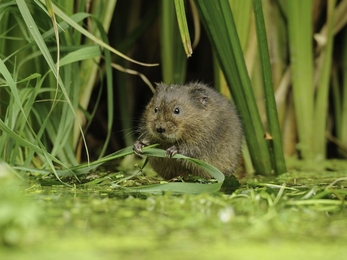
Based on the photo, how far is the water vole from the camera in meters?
3.50

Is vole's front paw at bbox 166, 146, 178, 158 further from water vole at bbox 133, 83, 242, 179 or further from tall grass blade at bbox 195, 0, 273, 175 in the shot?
tall grass blade at bbox 195, 0, 273, 175

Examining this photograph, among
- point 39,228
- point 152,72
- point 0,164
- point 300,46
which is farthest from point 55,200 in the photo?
point 152,72

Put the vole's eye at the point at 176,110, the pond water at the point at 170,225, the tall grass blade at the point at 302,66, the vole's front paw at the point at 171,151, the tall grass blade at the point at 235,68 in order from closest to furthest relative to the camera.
→ 1. the pond water at the point at 170,225
2. the vole's front paw at the point at 171,151
3. the tall grass blade at the point at 235,68
4. the vole's eye at the point at 176,110
5. the tall grass blade at the point at 302,66

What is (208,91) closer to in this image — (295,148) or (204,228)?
(295,148)

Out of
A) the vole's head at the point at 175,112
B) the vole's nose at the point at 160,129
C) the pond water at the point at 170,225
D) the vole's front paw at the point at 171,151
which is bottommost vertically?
the pond water at the point at 170,225

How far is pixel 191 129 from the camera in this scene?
355 centimetres

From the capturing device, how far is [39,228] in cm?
197

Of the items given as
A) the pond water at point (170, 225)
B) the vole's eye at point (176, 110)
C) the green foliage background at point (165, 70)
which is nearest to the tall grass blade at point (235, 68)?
the green foliage background at point (165, 70)

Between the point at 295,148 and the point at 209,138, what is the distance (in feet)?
4.94

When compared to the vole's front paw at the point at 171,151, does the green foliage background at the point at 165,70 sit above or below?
above

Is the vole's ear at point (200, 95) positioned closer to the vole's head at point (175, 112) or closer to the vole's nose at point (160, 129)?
the vole's head at point (175, 112)

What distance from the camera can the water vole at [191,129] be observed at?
11.5 ft

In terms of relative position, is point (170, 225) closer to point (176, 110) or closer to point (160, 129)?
point (160, 129)

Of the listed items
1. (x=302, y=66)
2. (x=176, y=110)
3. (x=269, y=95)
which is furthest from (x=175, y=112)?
(x=302, y=66)
